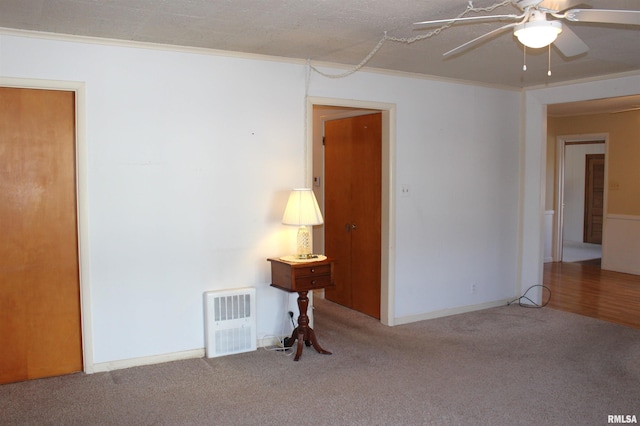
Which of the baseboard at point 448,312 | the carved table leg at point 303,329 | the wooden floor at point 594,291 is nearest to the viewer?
the carved table leg at point 303,329

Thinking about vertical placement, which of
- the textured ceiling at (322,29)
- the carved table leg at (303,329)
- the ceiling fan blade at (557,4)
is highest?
the textured ceiling at (322,29)

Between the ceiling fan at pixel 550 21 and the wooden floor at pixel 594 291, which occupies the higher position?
the ceiling fan at pixel 550 21

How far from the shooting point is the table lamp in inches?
158

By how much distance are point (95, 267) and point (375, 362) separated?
213 cm

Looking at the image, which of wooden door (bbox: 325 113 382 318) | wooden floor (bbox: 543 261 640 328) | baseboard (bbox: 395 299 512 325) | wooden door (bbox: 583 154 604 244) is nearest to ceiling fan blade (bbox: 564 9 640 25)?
wooden door (bbox: 325 113 382 318)

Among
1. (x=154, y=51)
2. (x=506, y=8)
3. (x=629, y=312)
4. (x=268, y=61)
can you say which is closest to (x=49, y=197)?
(x=154, y=51)

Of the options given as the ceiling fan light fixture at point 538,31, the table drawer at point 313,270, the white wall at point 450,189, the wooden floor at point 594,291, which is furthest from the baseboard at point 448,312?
the ceiling fan light fixture at point 538,31

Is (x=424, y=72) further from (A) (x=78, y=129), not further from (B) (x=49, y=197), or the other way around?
(B) (x=49, y=197)

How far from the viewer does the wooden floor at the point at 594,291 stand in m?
5.41

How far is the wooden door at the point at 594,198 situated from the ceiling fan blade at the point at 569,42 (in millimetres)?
8175

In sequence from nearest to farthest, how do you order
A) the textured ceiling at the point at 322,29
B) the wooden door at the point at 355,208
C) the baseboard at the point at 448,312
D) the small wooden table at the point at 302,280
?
the textured ceiling at the point at 322,29 < the small wooden table at the point at 302,280 < the baseboard at the point at 448,312 < the wooden door at the point at 355,208

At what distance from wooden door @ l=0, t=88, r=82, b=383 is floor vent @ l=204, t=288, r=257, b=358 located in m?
0.92

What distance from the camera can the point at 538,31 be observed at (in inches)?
94.3

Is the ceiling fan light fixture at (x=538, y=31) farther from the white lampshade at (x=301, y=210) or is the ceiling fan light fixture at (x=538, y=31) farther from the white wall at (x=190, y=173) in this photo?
the white wall at (x=190, y=173)
